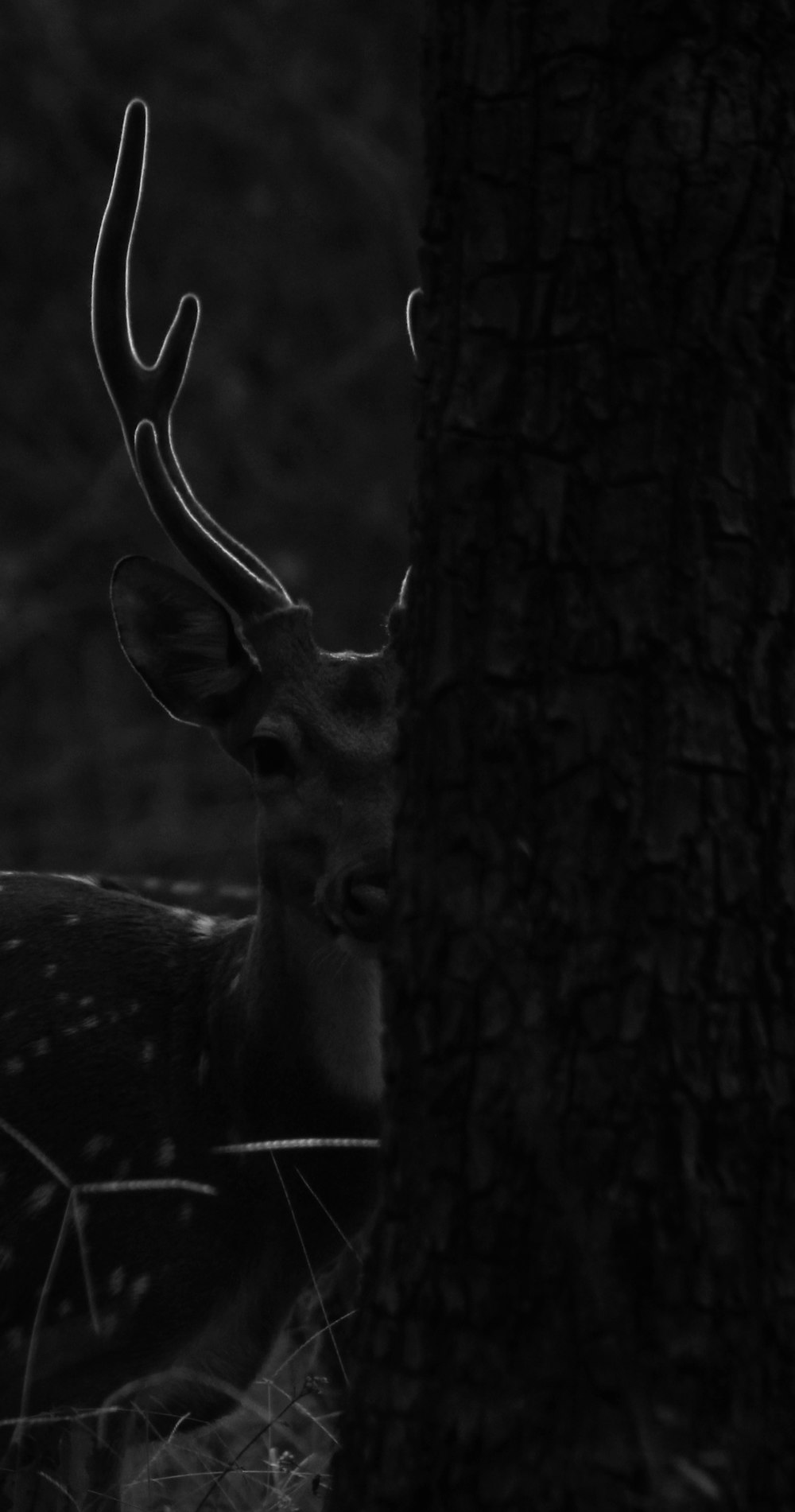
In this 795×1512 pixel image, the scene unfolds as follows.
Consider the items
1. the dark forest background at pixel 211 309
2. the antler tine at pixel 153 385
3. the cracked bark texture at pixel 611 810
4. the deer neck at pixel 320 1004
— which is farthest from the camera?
the dark forest background at pixel 211 309

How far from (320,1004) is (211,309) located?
7805 millimetres

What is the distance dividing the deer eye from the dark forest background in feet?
17.9

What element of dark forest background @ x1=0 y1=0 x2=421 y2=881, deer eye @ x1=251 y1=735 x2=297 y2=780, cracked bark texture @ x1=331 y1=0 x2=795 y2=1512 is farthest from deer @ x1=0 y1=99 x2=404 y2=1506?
dark forest background @ x1=0 y1=0 x2=421 y2=881

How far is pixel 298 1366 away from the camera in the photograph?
153 inches

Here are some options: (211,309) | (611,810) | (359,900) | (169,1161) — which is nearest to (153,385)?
(359,900)

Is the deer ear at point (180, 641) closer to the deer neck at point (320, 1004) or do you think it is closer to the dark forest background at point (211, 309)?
the deer neck at point (320, 1004)

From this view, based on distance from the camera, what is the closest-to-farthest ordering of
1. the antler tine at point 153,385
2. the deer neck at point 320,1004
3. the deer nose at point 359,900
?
the deer nose at point 359,900, the deer neck at point 320,1004, the antler tine at point 153,385

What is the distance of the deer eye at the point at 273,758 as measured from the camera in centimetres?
372

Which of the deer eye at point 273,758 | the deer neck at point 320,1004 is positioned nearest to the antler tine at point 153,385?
the deer eye at point 273,758

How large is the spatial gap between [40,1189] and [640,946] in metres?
1.79

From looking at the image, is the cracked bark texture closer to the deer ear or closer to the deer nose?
the deer nose

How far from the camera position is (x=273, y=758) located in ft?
12.3

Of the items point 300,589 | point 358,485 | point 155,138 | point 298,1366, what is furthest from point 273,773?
point 155,138

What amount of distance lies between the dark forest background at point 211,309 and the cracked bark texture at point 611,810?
7.11 meters
